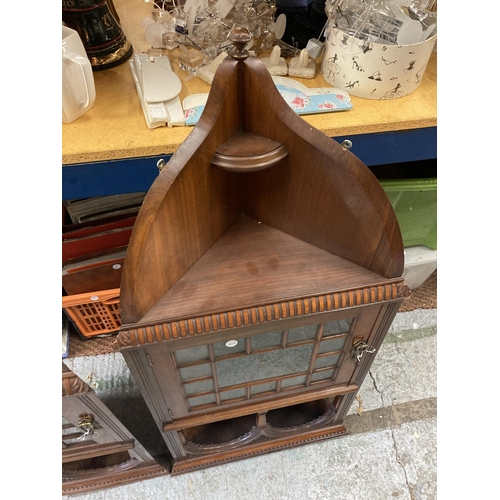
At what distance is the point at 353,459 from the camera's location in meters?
1.10

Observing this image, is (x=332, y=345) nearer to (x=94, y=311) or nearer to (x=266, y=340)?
(x=266, y=340)

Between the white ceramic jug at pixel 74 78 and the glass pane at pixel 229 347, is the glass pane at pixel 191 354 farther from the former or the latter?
the white ceramic jug at pixel 74 78

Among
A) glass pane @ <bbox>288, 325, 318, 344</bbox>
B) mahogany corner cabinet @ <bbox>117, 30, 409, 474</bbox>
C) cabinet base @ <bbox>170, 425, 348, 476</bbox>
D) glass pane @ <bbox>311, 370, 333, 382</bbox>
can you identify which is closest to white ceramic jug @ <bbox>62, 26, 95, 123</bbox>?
mahogany corner cabinet @ <bbox>117, 30, 409, 474</bbox>

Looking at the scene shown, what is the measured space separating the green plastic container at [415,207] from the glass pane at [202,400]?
69 centimetres

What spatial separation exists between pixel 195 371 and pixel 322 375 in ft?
0.94

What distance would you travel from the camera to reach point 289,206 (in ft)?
2.05

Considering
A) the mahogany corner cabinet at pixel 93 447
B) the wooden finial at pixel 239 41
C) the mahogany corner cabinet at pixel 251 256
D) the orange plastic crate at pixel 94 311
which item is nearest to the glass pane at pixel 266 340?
the mahogany corner cabinet at pixel 251 256

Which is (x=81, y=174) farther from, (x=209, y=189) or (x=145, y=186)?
(x=209, y=189)

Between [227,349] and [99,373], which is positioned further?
[99,373]

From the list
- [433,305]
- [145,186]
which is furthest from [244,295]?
[433,305]

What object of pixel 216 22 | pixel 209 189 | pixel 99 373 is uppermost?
pixel 216 22

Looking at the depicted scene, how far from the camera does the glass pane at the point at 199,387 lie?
740 millimetres

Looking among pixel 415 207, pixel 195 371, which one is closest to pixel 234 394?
pixel 195 371

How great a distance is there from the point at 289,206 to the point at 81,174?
0.44 metres
